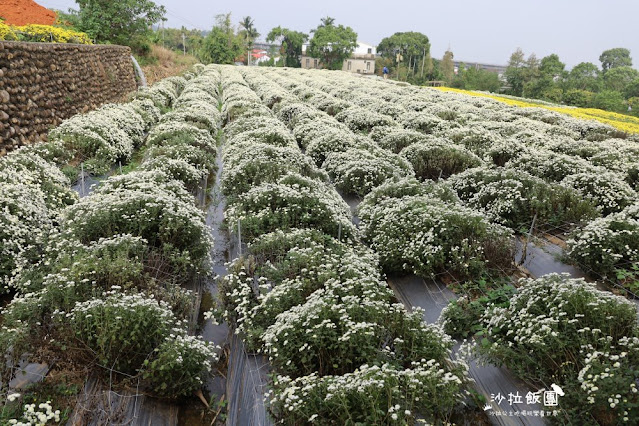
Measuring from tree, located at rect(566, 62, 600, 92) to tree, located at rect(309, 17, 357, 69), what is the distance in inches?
1628

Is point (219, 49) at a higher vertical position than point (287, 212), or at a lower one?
higher

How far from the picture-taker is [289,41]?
90875mm

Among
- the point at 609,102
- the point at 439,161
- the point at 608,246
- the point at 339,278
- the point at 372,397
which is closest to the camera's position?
the point at 372,397

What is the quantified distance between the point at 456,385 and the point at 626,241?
11.6 ft

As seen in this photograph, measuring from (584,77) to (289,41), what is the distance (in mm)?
56753

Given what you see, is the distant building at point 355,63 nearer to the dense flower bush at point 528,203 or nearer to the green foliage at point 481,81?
the green foliage at point 481,81

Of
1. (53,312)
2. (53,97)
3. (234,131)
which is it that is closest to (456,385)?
(53,312)

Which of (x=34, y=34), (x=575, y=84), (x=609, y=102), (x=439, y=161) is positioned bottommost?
(x=439, y=161)

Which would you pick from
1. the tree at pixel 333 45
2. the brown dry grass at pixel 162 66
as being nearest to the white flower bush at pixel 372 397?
the brown dry grass at pixel 162 66

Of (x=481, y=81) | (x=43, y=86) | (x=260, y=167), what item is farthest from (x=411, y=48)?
(x=260, y=167)

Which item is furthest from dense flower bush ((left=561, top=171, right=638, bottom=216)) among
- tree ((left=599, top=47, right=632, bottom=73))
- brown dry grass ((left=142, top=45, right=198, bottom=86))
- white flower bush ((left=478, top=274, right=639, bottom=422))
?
tree ((left=599, top=47, right=632, bottom=73))

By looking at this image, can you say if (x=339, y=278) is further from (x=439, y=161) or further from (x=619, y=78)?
(x=619, y=78)

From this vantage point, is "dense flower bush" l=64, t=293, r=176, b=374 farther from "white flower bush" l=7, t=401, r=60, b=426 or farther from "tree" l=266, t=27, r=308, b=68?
"tree" l=266, t=27, r=308, b=68

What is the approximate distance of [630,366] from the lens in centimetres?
324
